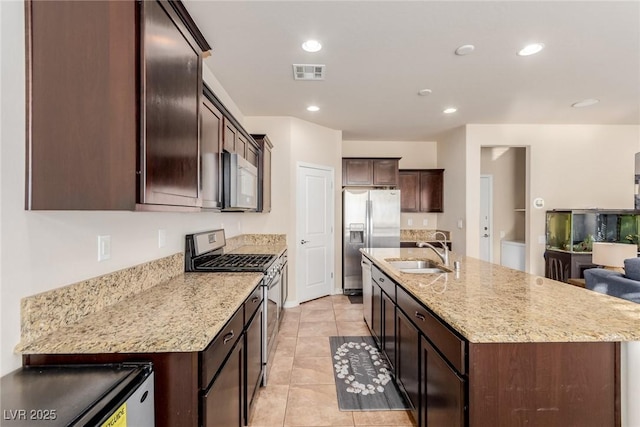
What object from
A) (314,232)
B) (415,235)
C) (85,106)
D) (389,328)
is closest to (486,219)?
(415,235)

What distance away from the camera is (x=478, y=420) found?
1.13m

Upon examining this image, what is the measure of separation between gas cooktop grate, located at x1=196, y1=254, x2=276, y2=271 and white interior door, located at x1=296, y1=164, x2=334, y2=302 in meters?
1.61

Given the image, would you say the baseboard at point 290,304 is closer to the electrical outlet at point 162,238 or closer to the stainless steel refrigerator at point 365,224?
the stainless steel refrigerator at point 365,224

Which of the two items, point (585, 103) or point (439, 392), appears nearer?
point (439, 392)

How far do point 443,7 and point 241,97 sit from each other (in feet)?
7.91

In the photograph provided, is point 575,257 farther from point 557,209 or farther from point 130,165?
point 130,165

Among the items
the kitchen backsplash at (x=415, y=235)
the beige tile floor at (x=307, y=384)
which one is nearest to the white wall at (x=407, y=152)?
the kitchen backsplash at (x=415, y=235)

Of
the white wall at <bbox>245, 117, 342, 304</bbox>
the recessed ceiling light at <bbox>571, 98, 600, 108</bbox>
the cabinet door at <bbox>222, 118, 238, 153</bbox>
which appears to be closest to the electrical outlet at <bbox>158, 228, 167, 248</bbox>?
the cabinet door at <bbox>222, 118, 238, 153</bbox>

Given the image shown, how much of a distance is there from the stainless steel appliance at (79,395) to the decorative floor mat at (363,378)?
1.53m

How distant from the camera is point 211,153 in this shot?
6.68 ft

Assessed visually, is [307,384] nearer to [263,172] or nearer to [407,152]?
[263,172]

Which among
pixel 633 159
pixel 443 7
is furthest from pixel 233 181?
pixel 633 159

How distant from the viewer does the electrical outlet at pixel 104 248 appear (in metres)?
1.41

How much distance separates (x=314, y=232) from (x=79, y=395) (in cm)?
387
